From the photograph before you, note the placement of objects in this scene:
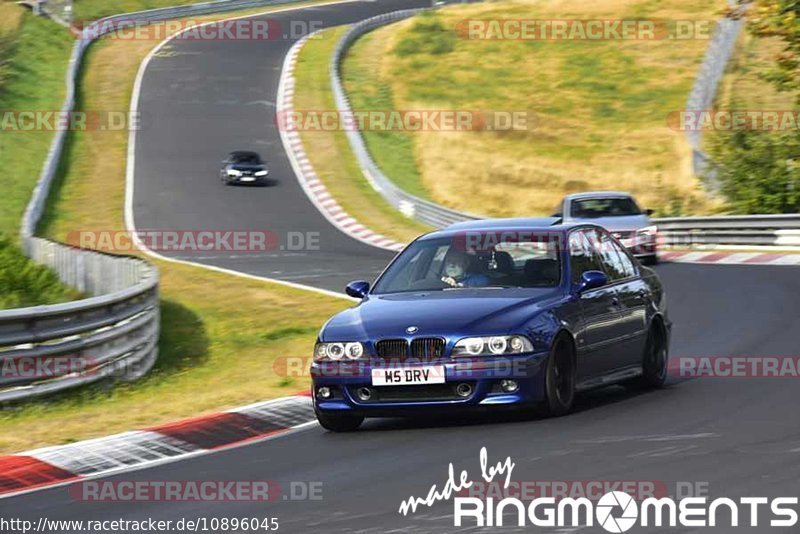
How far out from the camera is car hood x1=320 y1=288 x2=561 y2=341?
10391 millimetres

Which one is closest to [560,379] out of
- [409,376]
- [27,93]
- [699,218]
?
[409,376]

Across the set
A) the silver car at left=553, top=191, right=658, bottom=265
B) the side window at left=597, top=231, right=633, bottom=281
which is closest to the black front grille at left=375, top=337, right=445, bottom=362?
the side window at left=597, top=231, right=633, bottom=281

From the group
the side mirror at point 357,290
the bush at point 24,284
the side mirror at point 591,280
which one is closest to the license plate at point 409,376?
the side mirror at point 357,290

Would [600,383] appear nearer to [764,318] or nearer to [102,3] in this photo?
[764,318]

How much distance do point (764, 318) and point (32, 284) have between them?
851 centimetres

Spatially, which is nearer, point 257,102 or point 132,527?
point 132,527

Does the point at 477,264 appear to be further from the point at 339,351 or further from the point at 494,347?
the point at 339,351

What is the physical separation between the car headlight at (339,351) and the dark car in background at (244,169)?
32.8 meters

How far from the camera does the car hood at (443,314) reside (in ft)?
34.1

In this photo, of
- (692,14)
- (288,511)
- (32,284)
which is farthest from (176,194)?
(288,511)

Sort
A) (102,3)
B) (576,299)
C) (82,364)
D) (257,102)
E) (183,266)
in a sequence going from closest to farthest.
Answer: (576,299), (82,364), (183,266), (257,102), (102,3)

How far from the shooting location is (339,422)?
10.9m

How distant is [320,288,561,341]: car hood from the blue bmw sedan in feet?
0.03

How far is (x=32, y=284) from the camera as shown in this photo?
60.1ft
